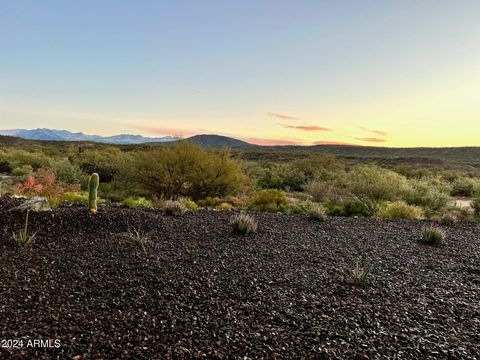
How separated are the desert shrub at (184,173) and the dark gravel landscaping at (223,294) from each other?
8.39 meters

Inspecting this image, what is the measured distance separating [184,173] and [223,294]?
1310 centimetres

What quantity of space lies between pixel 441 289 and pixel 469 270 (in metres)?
1.75

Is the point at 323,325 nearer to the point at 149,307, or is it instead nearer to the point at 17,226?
the point at 149,307

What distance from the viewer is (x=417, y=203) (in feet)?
63.6

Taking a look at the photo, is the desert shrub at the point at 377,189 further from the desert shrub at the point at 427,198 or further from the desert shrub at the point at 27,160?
the desert shrub at the point at 27,160

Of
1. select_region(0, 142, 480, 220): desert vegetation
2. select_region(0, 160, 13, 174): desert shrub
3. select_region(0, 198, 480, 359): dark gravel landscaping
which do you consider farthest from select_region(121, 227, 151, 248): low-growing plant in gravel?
select_region(0, 160, 13, 174): desert shrub

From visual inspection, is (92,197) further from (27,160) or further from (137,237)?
(27,160)

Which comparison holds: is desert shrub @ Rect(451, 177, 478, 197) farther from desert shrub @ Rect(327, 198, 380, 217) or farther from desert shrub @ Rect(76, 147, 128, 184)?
desert shrub @ Rect(76, 147, 128, 184)

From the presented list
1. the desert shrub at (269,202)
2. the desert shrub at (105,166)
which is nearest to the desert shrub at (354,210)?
the desert shrub at (269,202)

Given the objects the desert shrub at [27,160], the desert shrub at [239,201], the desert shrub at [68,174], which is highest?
the desert shrub at [27,160]

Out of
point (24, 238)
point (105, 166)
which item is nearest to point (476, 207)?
point (24, 238)

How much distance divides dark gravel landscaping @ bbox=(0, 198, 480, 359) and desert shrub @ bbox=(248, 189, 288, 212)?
16.0ft

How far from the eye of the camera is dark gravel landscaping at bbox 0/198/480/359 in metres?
4.20

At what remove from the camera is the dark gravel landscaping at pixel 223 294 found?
420cm
